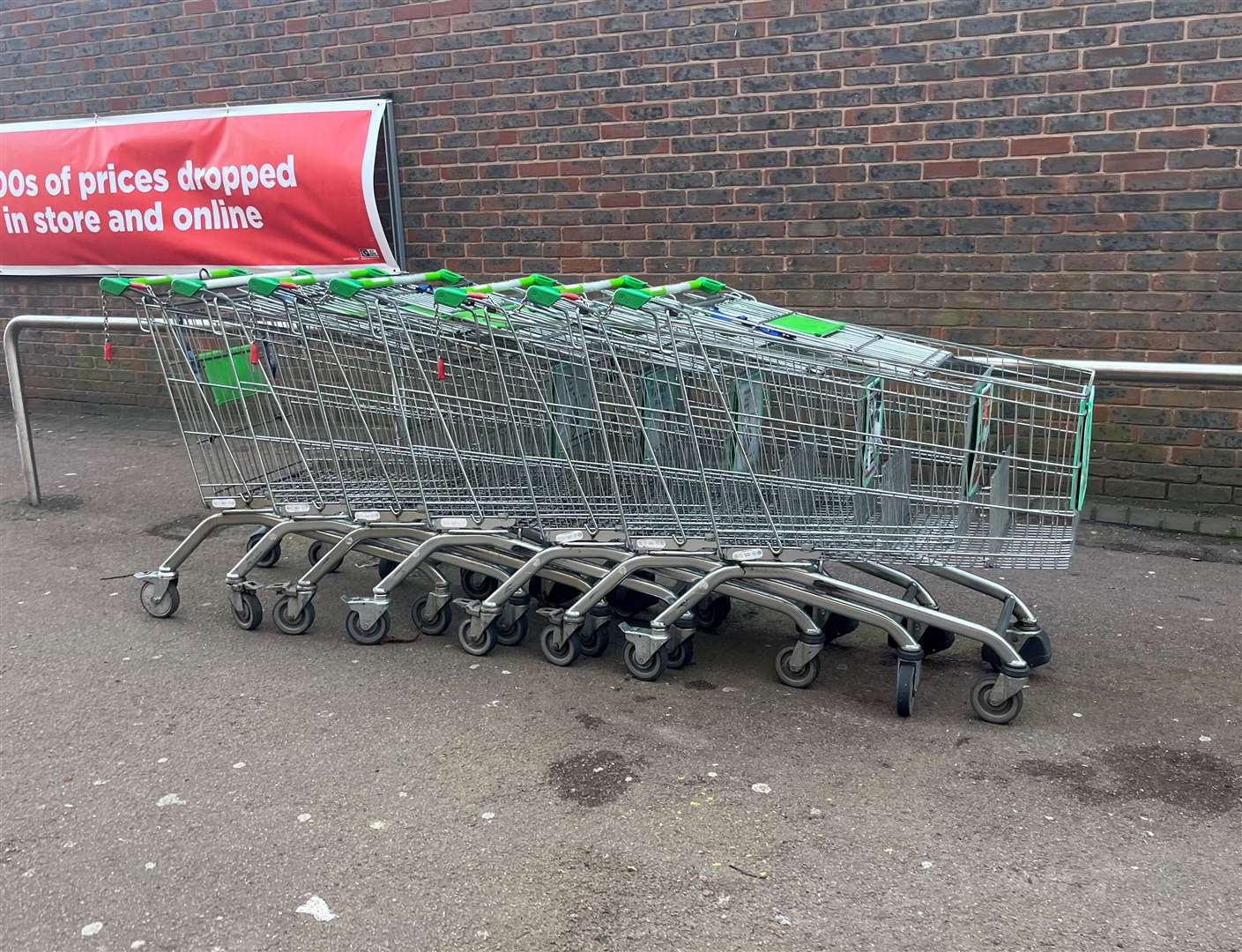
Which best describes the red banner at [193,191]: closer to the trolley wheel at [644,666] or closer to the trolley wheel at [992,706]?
the trolley wheel at [644,666]

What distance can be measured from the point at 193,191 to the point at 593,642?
553cm

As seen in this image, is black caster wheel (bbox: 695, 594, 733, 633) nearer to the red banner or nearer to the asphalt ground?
the asphalt ground

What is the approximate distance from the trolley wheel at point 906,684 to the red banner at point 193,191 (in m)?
5.12

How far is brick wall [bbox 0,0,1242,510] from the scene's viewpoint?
230 inches

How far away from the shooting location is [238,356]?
457cm


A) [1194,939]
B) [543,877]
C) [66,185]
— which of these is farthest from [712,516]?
[66,185]

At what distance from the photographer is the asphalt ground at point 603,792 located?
2766mm

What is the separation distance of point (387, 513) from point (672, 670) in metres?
1.29

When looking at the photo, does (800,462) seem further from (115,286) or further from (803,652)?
(115,286)

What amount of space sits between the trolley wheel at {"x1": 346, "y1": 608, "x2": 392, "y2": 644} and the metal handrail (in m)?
1.47

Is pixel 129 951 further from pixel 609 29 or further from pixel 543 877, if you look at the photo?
pixel 609 29

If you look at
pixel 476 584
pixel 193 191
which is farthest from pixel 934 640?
pixel 193 191

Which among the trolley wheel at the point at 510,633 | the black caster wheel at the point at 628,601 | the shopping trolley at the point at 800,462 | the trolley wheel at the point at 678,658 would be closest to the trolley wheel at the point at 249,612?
the trolley wheel at the point at 510,633

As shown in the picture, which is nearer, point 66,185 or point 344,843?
point 344,843
